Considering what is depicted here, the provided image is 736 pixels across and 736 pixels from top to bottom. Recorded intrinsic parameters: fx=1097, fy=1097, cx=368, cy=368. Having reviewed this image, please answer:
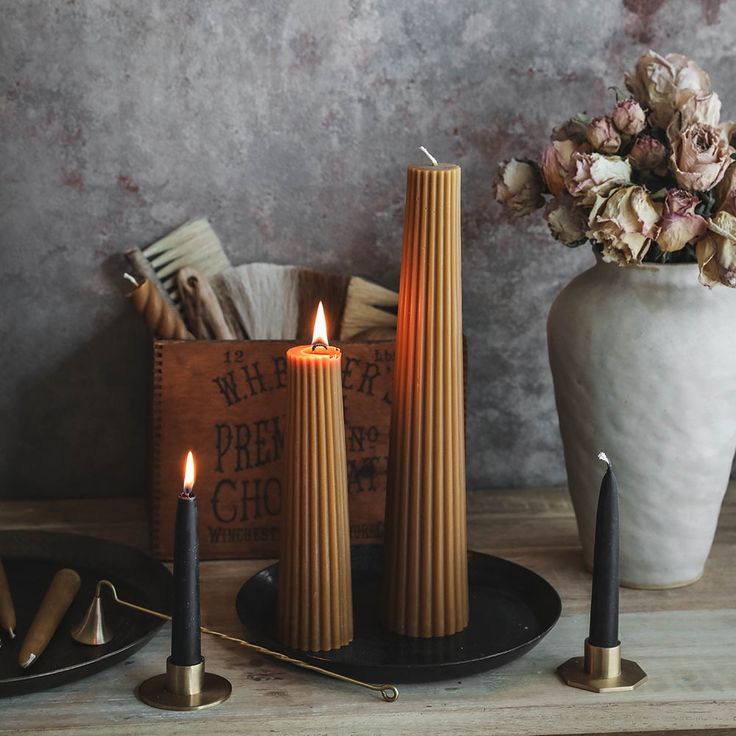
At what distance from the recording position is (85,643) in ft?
2.90

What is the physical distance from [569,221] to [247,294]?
0.38m

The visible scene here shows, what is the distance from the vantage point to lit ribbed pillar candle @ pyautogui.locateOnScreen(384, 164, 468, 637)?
33.5 inches

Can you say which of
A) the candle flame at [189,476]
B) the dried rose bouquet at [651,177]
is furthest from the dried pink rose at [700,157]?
the candle flame at [189,476]

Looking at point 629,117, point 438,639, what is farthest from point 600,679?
point 629,117

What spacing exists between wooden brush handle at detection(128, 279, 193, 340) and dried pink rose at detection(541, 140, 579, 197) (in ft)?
1.28

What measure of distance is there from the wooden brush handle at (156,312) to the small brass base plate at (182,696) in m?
0.37

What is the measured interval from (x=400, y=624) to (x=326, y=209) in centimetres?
49

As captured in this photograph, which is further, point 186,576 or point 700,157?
point 700,157

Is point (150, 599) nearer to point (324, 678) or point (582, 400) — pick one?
point (324, 678)

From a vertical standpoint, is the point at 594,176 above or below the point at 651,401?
above

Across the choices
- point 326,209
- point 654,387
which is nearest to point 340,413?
point 654,387

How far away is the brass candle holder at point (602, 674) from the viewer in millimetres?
842

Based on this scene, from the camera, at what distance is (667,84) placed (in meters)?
0.97

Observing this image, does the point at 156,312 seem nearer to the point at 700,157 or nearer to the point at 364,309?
the point at 364,309
